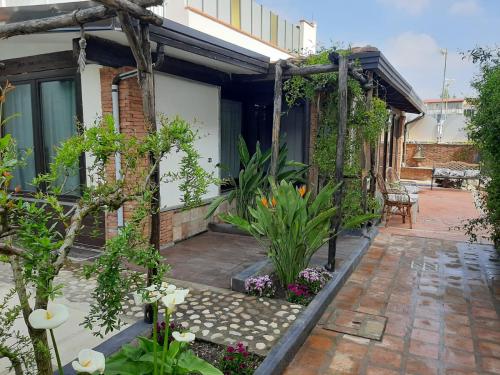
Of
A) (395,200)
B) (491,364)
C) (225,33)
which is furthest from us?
(225,33)

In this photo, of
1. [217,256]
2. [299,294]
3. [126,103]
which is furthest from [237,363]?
[126,103]

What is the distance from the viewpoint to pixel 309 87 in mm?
6402

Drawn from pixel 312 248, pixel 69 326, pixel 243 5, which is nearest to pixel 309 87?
pixel 312 248

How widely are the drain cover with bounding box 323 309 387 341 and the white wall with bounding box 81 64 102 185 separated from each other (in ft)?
11.8

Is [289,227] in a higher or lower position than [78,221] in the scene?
lower

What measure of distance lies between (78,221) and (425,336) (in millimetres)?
2989

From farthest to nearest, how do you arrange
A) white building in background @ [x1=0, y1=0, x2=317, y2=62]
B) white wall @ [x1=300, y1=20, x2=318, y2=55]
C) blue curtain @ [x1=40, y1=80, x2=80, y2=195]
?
white wall @ [x1=300, y1=20, x2=318, y2=55]
white building in background @ [x1=0, y1=0, x2=317, y2=62]
blue curtain @ [x1=40, y1=80, x2=80, y2=195]

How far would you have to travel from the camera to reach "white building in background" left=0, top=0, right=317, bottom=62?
34.6 ft

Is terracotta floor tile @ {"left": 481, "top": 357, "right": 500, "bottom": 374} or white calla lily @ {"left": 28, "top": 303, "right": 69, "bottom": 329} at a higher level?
white calla lily @ {"left": 28, "top": 303, "right": 69, "bottom": 329}

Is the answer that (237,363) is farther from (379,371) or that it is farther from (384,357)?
(384,357)

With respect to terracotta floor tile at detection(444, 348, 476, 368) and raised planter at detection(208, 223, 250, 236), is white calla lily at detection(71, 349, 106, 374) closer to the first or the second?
terracotta floor tile at detection(444, 348, 476, 368)

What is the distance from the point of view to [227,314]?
11.9ft

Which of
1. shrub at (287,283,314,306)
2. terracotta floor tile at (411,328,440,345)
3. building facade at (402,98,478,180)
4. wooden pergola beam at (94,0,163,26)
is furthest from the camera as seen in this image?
building facade at (402,98,478,180)

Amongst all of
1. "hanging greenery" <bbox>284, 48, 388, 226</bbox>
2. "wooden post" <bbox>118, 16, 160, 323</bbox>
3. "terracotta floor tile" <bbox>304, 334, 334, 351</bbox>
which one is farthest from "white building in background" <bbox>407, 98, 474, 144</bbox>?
"wooden post" <bbox>118, 16, 160, 323</bbox>
